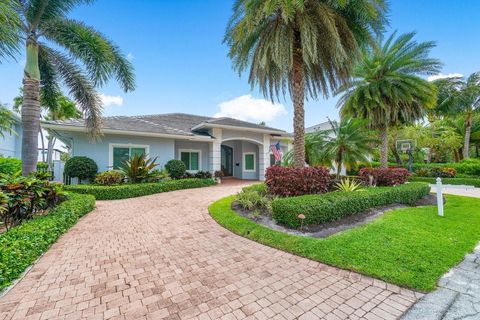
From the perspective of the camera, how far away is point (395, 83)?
35.9 feet

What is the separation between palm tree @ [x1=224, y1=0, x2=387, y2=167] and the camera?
Answer: 24.1 feet

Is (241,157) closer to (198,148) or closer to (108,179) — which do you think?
(198,148)

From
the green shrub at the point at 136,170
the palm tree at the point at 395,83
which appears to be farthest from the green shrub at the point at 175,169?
the palm tree at the point at 395,83

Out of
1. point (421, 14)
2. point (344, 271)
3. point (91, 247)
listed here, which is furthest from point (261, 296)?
point (421, 14)

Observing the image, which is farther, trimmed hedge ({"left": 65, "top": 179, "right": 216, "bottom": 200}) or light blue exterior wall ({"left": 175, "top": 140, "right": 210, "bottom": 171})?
light blue exterior wall ({"left": 175, "top": 140, "right": 210, "bottom": 171})

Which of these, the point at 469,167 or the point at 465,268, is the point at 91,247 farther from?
the point at 469,167

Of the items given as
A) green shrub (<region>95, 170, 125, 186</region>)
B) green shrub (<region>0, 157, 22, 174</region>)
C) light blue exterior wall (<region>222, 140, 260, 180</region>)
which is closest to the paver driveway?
green shrub (<region>95, 170, 125, 186</region>)

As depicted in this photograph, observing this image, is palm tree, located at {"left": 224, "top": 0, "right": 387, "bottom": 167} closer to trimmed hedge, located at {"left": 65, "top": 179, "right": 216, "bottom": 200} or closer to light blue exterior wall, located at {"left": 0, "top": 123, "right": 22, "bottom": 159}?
trimmed hedge, located at {"left": 65, "top": 179, "right": 216, "bottom": 200}

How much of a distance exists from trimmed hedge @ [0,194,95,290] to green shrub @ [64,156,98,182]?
17.8 ft

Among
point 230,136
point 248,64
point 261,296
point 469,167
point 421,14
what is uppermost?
point 421,14

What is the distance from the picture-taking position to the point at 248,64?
9.44 m

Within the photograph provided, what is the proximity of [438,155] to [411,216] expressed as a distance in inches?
1011

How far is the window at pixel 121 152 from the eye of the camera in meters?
12.9

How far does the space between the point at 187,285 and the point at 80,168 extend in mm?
10934
